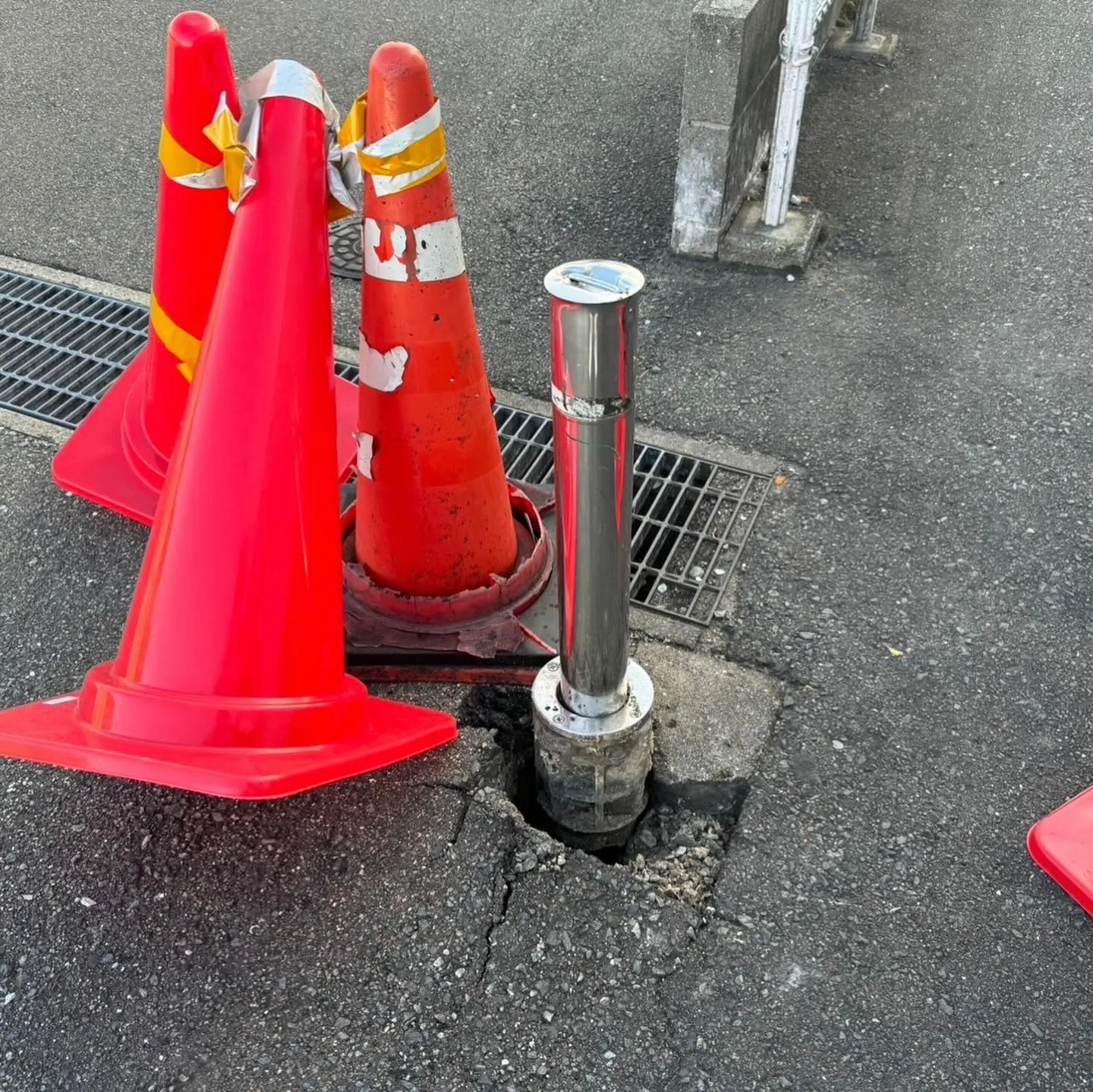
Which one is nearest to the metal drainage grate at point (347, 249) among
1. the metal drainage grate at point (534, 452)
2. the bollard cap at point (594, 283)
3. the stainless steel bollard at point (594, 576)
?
the metal drainage grate at point (534, 452)

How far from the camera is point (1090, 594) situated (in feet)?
9.21

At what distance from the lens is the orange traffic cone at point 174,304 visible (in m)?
2.50

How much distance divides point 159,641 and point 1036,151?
450 cm

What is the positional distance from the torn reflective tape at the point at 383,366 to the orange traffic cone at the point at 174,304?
43 cm

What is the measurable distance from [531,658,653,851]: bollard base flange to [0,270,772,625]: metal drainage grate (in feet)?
1.79

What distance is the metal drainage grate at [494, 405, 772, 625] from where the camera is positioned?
2838mm

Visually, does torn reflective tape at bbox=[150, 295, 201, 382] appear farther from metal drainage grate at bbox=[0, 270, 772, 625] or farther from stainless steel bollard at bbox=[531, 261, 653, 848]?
stainless steel bollard at bbox=[531, 261, 653, 848]

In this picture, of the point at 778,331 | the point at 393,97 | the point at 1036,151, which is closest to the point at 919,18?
the point at 1036,151

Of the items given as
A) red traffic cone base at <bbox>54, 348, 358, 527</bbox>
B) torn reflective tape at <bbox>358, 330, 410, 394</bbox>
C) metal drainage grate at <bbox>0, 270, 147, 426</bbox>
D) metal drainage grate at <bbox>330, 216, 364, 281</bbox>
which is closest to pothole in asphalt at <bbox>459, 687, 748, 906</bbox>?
torn reflective tape at <bbox>358, 330, 410, 394</bbox>

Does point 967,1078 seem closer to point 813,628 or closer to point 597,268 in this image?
point 813,628

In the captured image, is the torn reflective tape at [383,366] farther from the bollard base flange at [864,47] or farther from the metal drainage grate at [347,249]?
the bollard base flange at [864,47]

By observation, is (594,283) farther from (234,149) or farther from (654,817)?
(654,817)

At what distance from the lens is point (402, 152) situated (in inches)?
81.0

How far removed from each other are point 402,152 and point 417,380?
46cm
